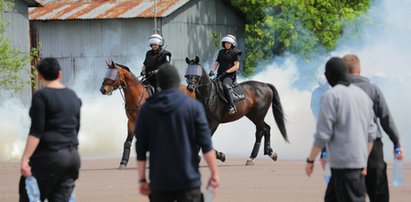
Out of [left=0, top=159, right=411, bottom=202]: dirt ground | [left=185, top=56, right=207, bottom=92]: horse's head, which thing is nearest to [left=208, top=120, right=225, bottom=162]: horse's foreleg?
[left=0, top=159, right=411, bottom=202]: dirt ground

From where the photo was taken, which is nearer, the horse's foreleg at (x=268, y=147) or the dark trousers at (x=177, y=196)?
the dark trousers at (x=177, y=196)

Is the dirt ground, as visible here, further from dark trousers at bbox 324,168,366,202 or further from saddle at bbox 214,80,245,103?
dark trousers at bbox 324,168,366,202

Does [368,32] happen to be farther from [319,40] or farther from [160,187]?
[160,187]

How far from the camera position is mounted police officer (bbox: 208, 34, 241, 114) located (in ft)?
72.8

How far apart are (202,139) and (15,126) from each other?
866 inches

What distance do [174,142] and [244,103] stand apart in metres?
14.5

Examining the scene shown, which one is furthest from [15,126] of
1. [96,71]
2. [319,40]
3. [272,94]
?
[319,40]

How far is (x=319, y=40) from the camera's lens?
47.0 metres

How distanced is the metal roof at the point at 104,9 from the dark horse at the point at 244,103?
68.7 feet

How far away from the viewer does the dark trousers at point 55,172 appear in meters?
10.0

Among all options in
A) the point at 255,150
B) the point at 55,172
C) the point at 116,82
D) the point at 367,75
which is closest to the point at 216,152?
the point at 255,150

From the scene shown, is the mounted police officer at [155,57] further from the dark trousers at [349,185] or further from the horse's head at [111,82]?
the dark trousers at [349,185]

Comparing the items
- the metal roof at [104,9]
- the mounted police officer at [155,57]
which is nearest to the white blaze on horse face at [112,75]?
the mounted police officer at [155,57]

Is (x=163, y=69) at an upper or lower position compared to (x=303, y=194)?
upper
